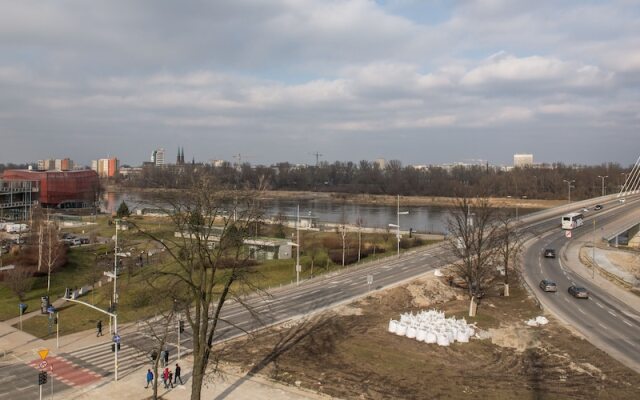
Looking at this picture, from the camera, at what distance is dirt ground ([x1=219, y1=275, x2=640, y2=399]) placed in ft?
78.5

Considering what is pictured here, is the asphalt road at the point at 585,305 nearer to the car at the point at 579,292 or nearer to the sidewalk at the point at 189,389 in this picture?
the car at the point at 579,292

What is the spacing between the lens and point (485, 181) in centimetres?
18188

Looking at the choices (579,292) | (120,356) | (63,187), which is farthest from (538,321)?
(63,187)

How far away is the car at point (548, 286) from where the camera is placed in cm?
4297

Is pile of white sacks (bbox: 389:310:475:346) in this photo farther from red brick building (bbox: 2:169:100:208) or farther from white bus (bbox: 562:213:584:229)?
red brick building (bbox: 2:169:100:208)

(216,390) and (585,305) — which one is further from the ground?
(585,305)

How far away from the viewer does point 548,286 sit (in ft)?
142

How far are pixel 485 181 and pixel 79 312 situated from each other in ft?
533

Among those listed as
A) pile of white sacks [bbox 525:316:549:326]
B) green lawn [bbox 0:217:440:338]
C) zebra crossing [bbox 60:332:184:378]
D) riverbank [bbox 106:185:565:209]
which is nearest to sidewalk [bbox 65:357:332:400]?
zebra crossing [bbox 60:332:184:378]

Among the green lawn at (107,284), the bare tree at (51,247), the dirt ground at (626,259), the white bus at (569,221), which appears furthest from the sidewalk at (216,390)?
the white bus at (569,221)

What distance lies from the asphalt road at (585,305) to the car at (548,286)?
1.16 feet

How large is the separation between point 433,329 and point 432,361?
12.8ft

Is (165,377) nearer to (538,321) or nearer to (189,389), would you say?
(189,389)

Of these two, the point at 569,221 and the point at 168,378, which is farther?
the point at 569,221
